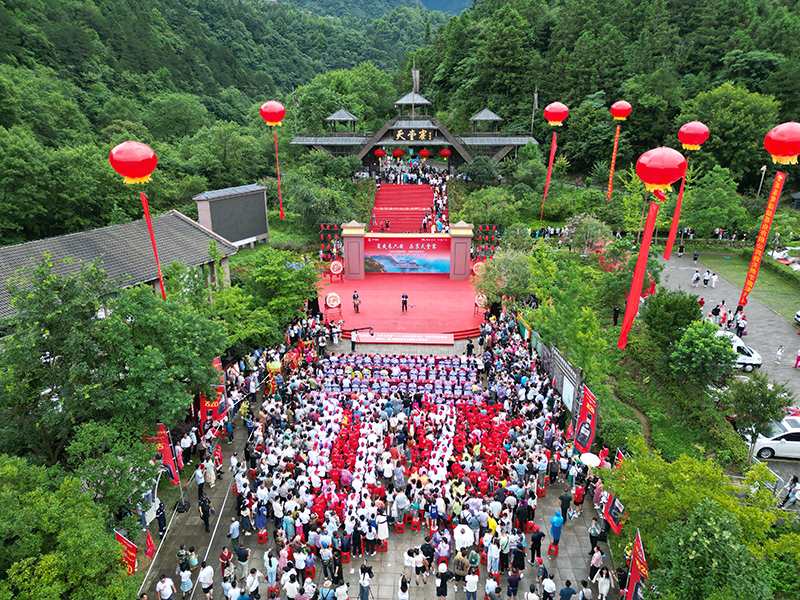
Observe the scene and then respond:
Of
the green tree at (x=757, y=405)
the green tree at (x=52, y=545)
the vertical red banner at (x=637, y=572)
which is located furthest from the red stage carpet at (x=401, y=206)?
the green tree at (x=52, y=545)

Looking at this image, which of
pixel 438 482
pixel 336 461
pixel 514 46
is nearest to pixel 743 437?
pixel 438 482

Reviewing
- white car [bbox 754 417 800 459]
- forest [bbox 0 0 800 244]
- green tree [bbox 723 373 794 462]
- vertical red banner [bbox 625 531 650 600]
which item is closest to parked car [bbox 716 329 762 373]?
white car [bbox 754 417 800 459]

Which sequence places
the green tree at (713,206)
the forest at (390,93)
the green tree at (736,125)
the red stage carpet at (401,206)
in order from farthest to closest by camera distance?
the red stage carpet at (401,206), the green tree at (736,125), the green tree at (713,206), the forest at (390,93)

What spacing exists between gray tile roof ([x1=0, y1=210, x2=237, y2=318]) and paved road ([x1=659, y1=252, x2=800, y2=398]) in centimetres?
2210

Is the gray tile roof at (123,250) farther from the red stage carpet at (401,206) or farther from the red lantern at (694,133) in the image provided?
the red lantern at (694,133)

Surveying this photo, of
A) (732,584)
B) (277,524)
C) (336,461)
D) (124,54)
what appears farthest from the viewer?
(124,54)

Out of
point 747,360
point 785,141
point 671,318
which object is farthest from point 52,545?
point 747,360

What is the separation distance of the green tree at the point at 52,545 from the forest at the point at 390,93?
24.2 meters

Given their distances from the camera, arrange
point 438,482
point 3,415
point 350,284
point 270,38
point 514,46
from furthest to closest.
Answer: point 270,38, point 514,46, point 350,284, point 438,482, point 3,415

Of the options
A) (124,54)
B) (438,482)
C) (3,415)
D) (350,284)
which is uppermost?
(124,54)

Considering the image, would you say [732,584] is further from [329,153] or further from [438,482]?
[329,153]

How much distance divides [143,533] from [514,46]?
52422 millimetres

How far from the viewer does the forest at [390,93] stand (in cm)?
3189

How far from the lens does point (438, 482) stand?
44.2ft
